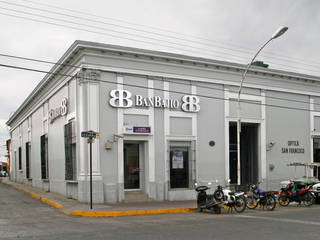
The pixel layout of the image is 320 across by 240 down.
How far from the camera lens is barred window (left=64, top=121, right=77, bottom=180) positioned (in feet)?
63.9

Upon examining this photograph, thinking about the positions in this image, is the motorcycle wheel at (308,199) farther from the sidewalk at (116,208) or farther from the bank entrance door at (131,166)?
the bank entrance door at (131,166)

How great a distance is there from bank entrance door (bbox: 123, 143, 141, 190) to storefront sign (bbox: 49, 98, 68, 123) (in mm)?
3940

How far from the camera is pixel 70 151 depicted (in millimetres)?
19953

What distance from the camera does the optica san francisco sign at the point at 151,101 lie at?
61.4 feet

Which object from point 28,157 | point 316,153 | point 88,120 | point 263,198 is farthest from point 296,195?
point 28,157

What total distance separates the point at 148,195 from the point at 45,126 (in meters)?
10.3

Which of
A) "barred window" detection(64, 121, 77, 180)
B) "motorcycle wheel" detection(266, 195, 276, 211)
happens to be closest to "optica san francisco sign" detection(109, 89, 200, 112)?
"barred window" detection(64, 121, 77, 180)

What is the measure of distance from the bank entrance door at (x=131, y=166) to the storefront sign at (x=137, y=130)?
0.92 m

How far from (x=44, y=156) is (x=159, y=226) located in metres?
16.4

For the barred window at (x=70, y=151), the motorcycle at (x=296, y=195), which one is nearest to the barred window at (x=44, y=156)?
the barred window at (x=70, y=151)

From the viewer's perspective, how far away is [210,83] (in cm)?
2153

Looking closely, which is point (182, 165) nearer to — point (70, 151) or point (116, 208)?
point (116, 208)

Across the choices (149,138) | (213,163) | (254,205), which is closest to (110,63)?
(149,138)

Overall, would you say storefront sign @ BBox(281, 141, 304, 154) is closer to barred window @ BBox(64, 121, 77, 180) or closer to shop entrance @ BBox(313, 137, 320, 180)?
shop entrance @ BBox(313, 137, 320, 180)
